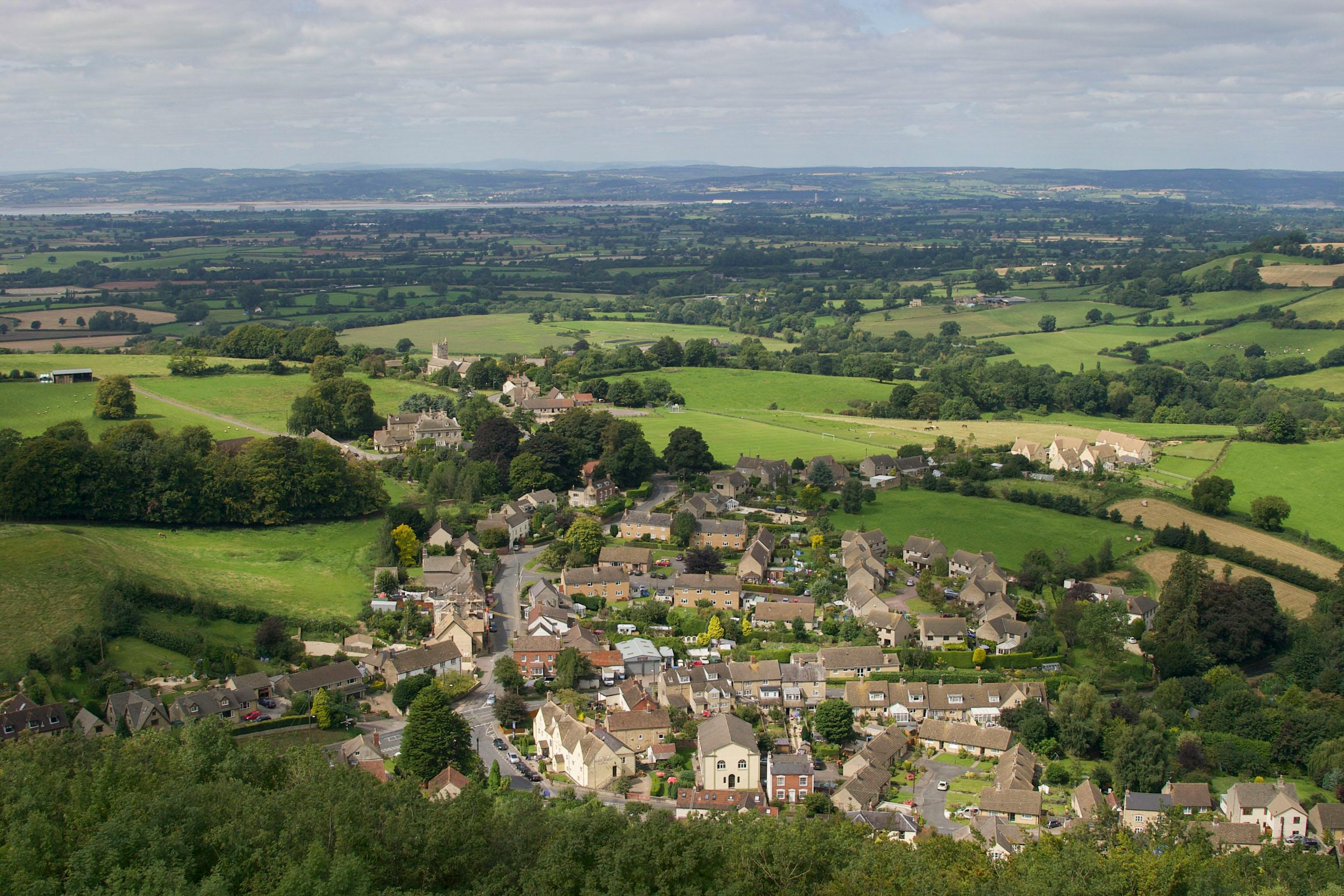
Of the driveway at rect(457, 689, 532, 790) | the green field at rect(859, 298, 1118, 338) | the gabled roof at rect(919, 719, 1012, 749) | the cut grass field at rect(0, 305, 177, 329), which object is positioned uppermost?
the cut grass field at rect(0, 305, 177, 329)

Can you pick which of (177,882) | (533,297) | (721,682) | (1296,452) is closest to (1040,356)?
(1296,452)

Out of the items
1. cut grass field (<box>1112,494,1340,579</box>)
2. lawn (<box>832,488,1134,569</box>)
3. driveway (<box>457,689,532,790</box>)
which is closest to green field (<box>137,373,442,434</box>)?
lawn (<box>832,488,1134,569</box>)

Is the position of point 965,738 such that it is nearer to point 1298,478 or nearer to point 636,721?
point 636,721

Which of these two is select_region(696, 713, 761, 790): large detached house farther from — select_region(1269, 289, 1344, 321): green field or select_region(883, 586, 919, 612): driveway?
select_region(1269, 289, 1344, 321): green field

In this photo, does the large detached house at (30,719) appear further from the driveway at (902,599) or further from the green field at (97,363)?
the green field at (97,363)

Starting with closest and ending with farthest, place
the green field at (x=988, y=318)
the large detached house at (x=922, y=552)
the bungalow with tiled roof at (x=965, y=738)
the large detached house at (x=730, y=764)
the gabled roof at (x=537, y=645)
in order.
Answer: the large detached house at (x=730, y=764), the bungalow with tiled roof at (x=965, y=738), the gabled roof at (x=537, y=645), the large detached house at (x=922, y=552), the green field at (x=988, y=318)

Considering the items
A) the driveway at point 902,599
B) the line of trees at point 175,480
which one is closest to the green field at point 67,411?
the line of trees at point 175,480

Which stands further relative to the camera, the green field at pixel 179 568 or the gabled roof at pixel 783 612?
the gabled roof at pixel 783 612
